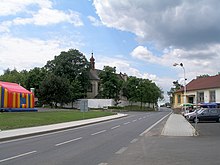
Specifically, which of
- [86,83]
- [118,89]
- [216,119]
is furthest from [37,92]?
[216,119]

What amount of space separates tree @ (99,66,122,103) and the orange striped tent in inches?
1847

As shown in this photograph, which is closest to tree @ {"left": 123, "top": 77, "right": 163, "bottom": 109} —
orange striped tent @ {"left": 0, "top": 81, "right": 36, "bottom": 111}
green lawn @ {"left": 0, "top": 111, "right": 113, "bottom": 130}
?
orange striped tent @ {"left": 0, "top": 81, "right": 36, "bottom": 111}

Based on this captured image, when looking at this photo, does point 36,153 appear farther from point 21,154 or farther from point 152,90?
point 152,90

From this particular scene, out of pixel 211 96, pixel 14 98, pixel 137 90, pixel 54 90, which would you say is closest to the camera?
pixel 14 98

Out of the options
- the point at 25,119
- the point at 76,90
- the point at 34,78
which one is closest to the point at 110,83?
the point at 76,90

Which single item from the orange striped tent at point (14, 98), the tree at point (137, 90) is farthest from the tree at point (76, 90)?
the orange striped tent at point (14, 98)

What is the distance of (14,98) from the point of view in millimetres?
47250

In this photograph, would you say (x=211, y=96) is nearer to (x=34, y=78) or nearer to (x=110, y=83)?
(x=110, y=83)

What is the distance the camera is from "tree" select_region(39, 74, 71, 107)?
79375 mm

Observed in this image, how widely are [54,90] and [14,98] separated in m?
32.7

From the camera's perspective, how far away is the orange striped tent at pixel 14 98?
1778 inches

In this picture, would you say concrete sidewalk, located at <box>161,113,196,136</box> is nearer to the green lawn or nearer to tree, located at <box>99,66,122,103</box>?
the green lawn

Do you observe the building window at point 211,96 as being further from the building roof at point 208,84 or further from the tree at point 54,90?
the tree at point 54,90

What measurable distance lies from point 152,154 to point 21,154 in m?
4.52
